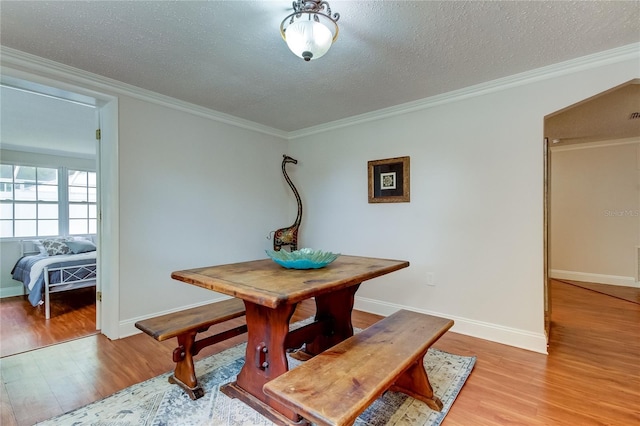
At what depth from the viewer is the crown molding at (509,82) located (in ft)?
7.02

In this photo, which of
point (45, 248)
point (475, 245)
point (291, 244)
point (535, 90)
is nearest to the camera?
point (535, 90)

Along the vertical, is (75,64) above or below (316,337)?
above

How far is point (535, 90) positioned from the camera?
2.48 m

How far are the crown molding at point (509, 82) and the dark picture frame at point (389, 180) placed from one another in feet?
1.71

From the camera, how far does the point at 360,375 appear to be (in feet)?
4.21

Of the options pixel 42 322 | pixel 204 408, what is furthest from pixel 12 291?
pixel 204 408

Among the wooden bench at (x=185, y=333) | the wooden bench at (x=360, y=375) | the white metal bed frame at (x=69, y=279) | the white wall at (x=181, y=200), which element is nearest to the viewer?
the wooden bench at (x=360, y=375)

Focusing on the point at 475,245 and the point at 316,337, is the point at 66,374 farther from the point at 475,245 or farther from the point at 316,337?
the point at 475,245

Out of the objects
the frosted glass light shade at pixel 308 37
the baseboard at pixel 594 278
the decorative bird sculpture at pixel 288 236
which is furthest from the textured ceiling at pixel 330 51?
the baseboard at pixel 594 278

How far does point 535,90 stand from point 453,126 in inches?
26.3

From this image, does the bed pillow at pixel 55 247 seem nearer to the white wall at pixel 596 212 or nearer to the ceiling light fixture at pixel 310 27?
the ceiling light fixture at pixel 310 27

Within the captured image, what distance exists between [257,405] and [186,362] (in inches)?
21.5

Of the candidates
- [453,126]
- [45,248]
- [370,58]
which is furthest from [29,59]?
[453,126]

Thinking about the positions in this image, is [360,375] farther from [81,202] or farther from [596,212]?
[81,202]
